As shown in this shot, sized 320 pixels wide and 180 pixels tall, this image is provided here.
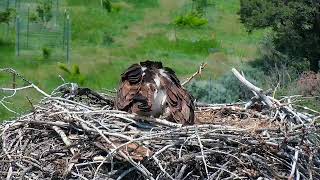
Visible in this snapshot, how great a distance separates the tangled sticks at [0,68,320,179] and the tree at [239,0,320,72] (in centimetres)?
1610

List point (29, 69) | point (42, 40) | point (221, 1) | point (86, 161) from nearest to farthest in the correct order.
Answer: point (86, 161), point (29, 69), point (42, 40), point (221, 1)

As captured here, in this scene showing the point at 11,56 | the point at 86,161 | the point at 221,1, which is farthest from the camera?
the point at 221,1

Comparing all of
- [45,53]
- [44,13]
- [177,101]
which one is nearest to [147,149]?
[177,101]

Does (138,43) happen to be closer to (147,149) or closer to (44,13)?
(44,13)

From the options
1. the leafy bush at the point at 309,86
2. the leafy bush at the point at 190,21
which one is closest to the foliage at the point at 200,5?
the leafy bush at the point at 190,21

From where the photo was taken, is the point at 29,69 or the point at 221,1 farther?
the point at 221,1

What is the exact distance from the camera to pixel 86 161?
5145mm

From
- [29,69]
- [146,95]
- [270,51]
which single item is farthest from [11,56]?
[146,95]

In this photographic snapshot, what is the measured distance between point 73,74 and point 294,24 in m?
6.52

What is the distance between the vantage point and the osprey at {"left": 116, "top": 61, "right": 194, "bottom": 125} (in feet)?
18.5

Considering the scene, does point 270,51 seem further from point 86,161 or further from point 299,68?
point 86,161

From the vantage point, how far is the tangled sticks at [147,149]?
506 cm

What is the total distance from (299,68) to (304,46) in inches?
93.7

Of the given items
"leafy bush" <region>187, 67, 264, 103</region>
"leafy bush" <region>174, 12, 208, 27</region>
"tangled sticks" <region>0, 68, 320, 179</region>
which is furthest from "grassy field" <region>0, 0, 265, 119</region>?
"tangled sticks" <region>0, 68, 320, 179</region>
